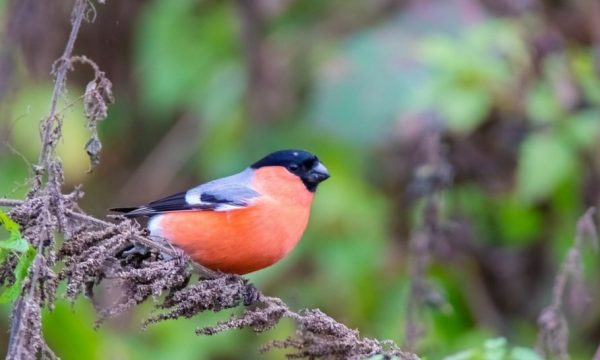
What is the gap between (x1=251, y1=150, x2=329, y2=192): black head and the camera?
4.69 m

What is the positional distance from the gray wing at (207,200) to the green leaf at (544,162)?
1865 mm

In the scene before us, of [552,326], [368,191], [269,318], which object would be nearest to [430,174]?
[552,326]

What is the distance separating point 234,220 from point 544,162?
2.15m

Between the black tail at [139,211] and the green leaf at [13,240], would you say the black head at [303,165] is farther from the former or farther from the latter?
the green leaf at [13,240]

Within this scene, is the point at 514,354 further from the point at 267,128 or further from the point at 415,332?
the point at 267,128

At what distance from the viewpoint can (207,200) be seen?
4332mm

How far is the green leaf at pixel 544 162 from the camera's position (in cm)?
564

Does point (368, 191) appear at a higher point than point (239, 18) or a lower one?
lower

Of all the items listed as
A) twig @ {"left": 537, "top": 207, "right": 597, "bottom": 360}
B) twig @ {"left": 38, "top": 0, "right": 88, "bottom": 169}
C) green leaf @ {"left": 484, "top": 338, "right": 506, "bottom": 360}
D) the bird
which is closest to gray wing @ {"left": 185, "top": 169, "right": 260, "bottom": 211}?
the bird

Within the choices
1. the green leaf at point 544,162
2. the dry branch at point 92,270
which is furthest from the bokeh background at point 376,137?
the dry branch at point 92,270

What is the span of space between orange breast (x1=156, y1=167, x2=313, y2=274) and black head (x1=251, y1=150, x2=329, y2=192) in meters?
0.30

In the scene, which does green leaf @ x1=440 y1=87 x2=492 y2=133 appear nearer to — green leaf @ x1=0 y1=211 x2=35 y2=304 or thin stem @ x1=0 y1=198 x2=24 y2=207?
thin stem @ x1=0 y1=198 x2=24 y2=207

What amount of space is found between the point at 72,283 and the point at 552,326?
161 centimetres

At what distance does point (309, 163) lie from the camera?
4738 millimetres
